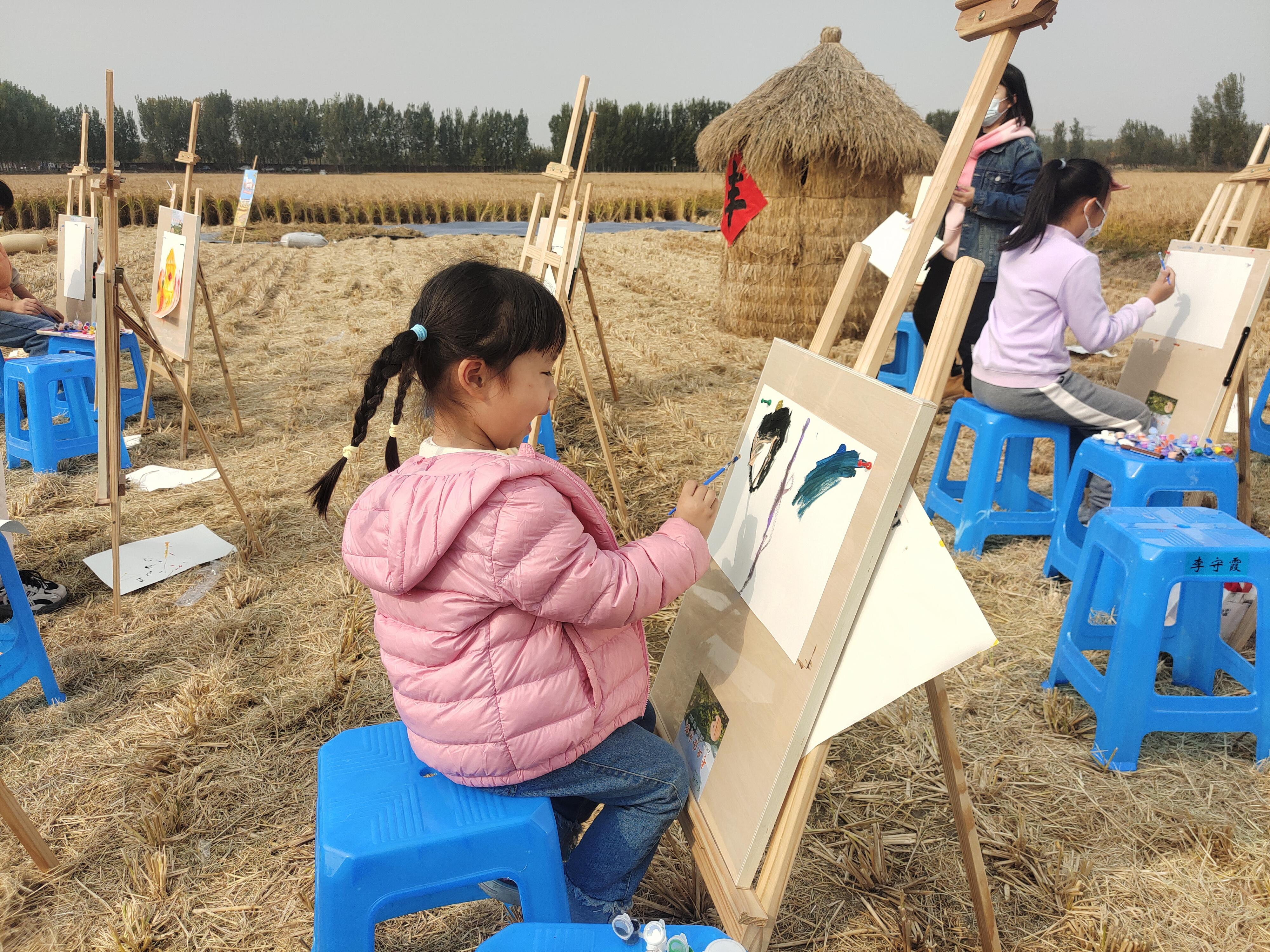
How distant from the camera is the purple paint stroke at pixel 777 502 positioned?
1720 millimetres

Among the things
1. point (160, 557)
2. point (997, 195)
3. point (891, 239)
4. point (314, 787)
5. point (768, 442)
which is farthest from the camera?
point (891, 239)

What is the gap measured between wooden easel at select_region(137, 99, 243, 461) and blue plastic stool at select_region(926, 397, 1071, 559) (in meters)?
4.12

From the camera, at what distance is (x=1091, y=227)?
3.55 meters

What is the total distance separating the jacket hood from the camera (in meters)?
1.37

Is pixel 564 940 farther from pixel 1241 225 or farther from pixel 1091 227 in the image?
pixel 1241 225

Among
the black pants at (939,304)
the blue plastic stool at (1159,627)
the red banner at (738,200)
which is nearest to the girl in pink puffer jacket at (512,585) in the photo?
the blue plastic stool at (1159,627)

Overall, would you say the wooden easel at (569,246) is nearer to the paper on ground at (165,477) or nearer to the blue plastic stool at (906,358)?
the paper on ground at (165,477)

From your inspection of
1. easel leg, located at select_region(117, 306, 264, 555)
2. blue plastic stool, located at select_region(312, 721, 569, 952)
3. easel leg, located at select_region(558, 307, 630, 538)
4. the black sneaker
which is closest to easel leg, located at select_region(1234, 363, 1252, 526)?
easel leg, located at select_region(558, 307, 630, 538)

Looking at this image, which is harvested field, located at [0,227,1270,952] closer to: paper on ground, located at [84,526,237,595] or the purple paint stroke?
paper on ground, located at [84,526,237,595]

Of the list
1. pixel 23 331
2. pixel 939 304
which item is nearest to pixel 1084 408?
pixel 939 304

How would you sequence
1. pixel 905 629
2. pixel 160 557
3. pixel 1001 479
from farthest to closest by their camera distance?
pixel 1001 479 → pixel 160 557 → pixel 905 629

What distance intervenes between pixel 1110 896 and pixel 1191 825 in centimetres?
39

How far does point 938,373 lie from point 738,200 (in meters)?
7.16

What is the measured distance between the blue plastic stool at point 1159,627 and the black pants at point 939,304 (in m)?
2.10
